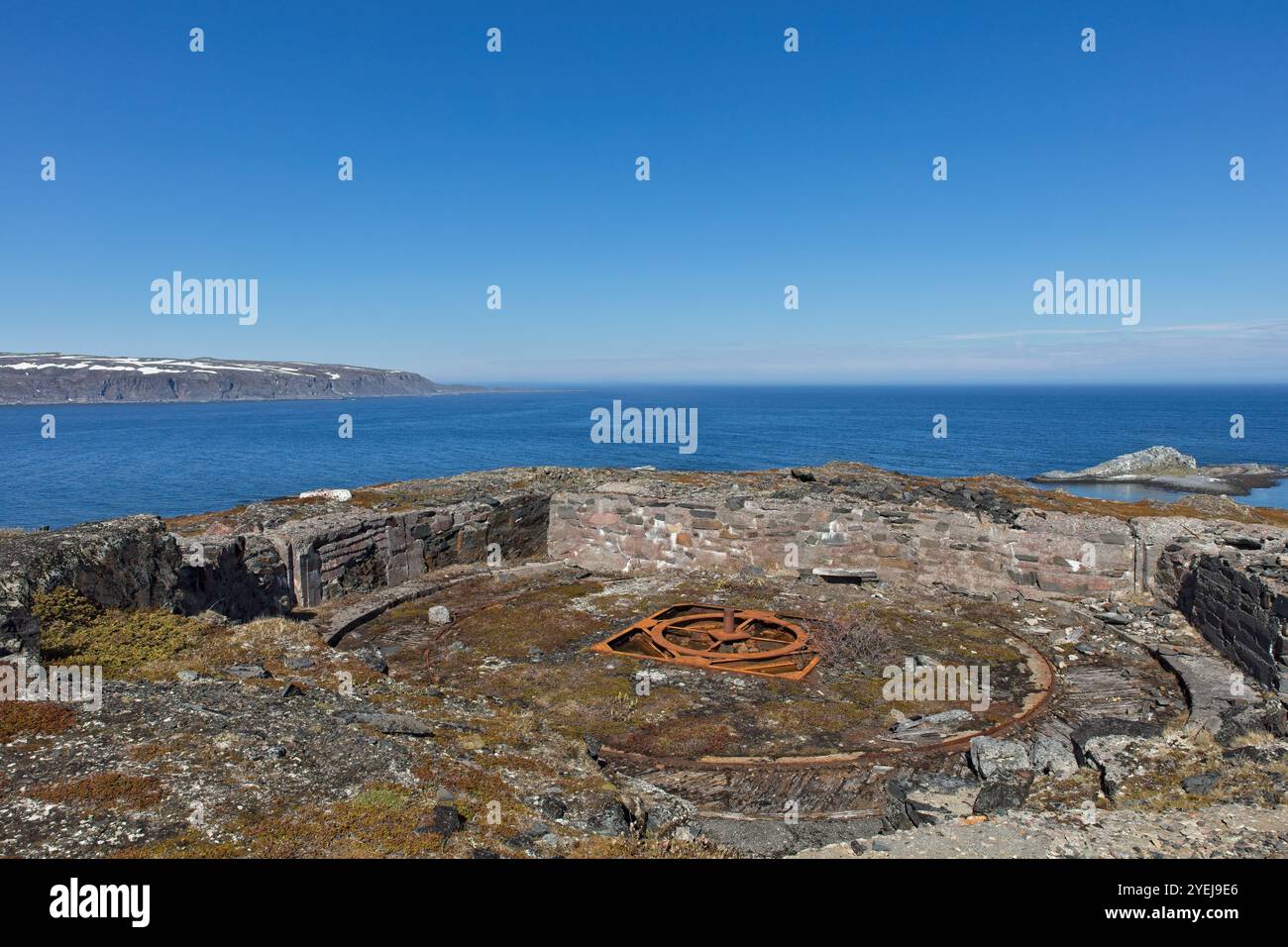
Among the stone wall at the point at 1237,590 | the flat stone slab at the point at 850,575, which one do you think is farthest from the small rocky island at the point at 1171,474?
the flat stone slab at the point at 850,575

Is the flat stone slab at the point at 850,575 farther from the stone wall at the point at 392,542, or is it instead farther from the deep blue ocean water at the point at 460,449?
the deep blue ocean water at the point at 460,449

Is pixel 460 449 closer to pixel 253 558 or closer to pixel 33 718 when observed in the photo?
pixel 253 558

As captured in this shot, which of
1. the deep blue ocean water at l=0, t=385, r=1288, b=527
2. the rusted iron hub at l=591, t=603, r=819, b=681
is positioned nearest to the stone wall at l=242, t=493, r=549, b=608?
the rusted iron hub at l=591, t=603, r=819, b=681

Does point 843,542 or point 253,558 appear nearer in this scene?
point 253,558

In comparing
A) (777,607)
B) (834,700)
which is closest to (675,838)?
(834,700)

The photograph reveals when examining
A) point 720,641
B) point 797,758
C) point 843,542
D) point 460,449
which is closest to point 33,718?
point 797,758

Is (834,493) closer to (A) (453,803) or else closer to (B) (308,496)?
(B) (308,496)
